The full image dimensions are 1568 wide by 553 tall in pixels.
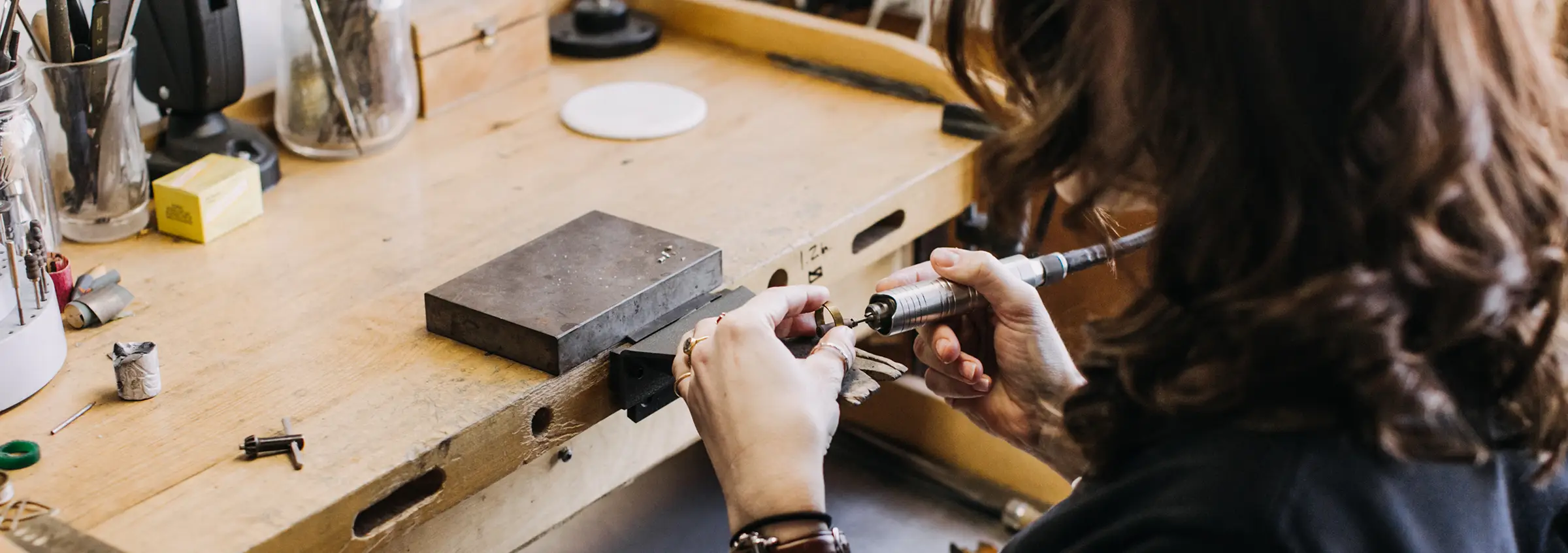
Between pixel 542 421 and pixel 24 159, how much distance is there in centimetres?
48

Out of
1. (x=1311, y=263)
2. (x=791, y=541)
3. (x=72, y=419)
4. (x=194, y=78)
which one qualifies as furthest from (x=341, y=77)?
(x=1311, y=263)

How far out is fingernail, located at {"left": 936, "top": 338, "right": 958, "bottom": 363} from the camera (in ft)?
3.58

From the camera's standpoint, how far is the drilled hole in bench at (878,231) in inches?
52.6

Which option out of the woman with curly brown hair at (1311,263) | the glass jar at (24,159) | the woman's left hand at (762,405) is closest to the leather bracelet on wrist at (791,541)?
the woman's left hand at (762,405)

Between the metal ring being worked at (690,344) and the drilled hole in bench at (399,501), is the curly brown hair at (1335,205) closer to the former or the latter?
the metal ring being worked at (690,344)

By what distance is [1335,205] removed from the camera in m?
0.67

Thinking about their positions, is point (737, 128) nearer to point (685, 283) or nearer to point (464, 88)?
point (464, 88)

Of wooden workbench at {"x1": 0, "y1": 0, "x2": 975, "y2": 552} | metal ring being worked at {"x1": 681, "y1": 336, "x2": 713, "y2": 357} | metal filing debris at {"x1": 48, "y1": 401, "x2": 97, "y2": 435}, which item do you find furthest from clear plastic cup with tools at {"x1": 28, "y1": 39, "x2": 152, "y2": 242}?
metal ring being worked at {"x1": 681, "y1": 336, "x2": 713, "y2": 357}

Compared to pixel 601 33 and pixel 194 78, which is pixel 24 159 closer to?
pixel 194 78

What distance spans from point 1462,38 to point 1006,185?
260mm

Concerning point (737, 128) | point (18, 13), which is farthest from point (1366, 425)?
point (18, 13)

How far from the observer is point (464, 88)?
154 cm

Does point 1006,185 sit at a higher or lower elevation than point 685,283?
higher

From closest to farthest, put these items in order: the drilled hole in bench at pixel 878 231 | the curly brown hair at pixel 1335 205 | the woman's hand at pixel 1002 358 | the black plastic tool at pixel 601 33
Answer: the curly brown hair at pixel 1335 205 → the woman's hand at pixel 1002 358 → the drilled hole in bench at pixel 878 231 → the black plastic tool at pixel 601 33
